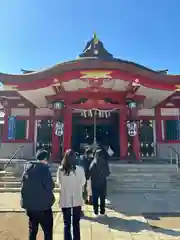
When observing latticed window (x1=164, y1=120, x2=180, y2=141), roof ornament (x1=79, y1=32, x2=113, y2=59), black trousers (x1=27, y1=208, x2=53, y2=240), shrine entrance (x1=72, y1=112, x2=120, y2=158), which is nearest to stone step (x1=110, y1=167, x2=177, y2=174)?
shrine entrance (x1=72, y1=112, x2=120, y2=158)

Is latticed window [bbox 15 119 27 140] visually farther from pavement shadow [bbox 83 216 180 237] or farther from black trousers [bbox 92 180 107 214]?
pavement shadow [bbox 83 216 180 237]

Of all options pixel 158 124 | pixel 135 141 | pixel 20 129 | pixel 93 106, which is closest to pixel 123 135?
pixel 135 141

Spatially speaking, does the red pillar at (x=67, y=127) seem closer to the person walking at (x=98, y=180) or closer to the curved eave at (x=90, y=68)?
the curved eave at (x=90, y=68)

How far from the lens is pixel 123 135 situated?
1030 centimetres

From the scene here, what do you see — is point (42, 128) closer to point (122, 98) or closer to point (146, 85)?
point (122, 98)

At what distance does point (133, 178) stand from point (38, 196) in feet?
17.9

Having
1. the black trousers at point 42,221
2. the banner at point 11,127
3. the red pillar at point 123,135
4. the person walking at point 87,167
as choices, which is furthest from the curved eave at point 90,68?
the black trousers at point 42,221

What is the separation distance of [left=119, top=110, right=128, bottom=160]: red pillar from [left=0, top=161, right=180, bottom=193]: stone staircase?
167 centimetres

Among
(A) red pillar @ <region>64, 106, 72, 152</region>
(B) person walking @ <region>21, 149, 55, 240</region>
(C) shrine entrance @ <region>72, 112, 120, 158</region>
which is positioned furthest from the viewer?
(C) shrine entrance @ <region>72, 112, 120, 158</region>

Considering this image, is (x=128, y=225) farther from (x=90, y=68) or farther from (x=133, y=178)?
(x=90, y=68)

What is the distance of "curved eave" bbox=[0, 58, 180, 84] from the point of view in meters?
8.63

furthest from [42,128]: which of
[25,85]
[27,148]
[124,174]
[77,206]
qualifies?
[77,206]

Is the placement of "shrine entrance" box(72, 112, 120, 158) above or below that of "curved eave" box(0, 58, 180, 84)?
below

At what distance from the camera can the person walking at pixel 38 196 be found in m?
3.14
